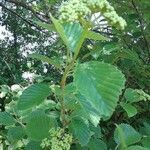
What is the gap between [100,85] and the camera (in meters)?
1.11

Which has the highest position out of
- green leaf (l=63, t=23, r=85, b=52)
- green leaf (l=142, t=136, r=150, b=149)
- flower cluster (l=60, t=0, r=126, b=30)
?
flower cluster (l=60, t=0, r=126, b=30)

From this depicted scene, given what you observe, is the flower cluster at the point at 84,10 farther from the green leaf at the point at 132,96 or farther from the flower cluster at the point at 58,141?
the green leaf at the point at 132,96

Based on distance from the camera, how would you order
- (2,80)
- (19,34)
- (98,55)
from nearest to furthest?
(98,55), (2,80), (19,34)

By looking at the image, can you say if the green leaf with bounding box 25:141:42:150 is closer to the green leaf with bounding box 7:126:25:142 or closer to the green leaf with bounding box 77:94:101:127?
the green leaf with bounding box 7:126:25:142

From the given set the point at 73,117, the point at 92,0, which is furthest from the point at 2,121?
the point at 92,0

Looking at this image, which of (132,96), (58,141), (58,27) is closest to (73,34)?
(58,27)

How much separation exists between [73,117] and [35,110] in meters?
0.13

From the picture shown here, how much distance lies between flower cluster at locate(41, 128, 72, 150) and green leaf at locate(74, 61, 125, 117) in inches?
9.1

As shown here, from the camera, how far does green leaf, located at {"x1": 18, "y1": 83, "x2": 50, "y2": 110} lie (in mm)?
1325

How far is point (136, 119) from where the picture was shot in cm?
236

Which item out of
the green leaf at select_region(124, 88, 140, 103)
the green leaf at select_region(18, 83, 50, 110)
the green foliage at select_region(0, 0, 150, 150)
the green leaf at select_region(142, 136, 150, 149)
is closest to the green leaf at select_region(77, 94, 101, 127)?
the green foliage at select_region(0, 0, 150, 150)

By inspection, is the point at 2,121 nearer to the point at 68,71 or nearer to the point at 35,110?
the point at 35,110

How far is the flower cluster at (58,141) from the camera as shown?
1.29 metres

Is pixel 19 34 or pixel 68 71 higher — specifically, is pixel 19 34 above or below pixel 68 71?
below
